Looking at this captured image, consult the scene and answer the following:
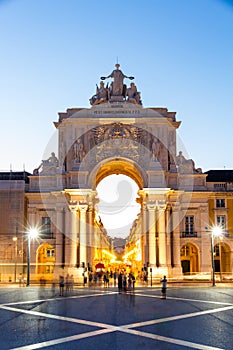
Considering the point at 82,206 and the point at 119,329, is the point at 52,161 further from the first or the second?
the point at 119,329

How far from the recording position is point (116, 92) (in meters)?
57.7

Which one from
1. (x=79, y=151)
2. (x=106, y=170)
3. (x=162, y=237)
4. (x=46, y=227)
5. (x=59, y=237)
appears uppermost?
(x=79, y=151)

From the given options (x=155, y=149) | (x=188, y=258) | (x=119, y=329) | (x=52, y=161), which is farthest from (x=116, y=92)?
(x=119, y=329)

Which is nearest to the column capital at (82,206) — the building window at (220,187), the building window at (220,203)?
the building window at (220,203)

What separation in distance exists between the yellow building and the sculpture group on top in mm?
127

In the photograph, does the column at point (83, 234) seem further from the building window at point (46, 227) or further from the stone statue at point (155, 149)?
the stone statue at point (155, 149)

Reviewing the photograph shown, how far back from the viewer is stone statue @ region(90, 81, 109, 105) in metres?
57.2

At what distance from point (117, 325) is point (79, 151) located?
38.1 metres

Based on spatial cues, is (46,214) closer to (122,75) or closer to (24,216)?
(24,216)

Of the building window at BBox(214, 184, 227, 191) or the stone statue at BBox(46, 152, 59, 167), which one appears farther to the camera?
the building window at BBox(214, 184, 227, 191)

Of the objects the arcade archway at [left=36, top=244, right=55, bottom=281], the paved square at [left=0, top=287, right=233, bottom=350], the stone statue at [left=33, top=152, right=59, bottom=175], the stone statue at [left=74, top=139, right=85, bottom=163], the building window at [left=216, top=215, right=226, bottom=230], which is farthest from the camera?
the stone statue at [left=33, top=152, right=59, bottom=175]

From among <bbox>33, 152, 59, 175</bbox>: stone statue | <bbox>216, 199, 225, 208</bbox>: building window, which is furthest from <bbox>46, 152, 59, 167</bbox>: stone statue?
<bbox>216, 199, 225, 208</bbox>: building window

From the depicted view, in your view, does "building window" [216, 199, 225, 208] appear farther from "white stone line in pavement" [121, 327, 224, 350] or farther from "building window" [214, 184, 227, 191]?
"white stone line in pavement" [121, 327, 224, 350]

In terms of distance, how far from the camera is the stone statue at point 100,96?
57.2 m
